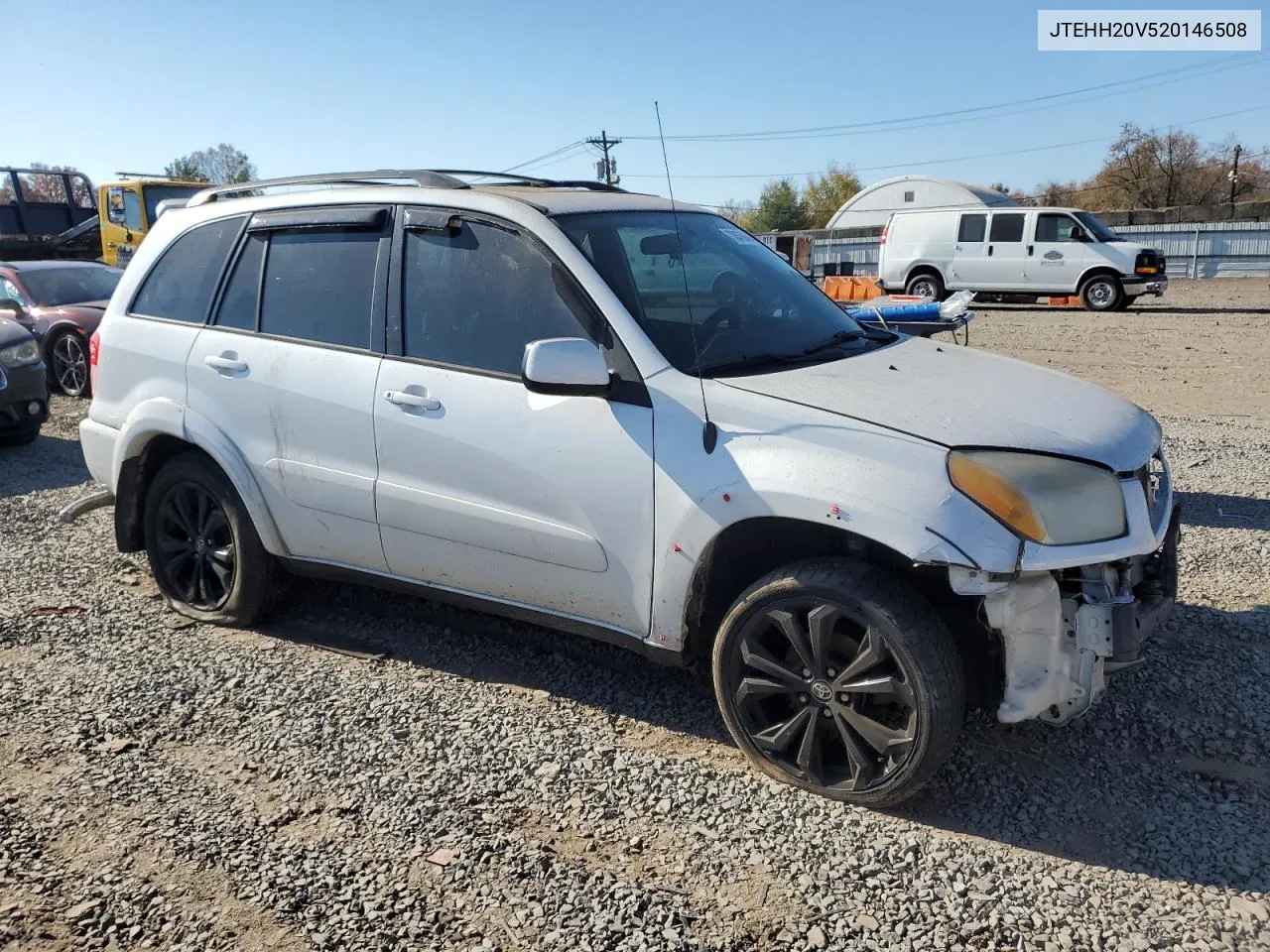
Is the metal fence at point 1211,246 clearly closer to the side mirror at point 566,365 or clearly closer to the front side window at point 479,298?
the front side window at point 479,298

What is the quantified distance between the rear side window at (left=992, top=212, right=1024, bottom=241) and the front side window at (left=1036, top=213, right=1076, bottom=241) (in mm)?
343

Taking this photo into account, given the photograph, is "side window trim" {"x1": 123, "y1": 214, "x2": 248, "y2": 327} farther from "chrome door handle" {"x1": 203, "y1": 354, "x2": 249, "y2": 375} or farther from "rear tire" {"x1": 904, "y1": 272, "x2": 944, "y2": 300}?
"rear tire" {"x1": 904, "y1": 272, "x2": 944, "y2": 300}

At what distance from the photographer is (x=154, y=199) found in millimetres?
18984

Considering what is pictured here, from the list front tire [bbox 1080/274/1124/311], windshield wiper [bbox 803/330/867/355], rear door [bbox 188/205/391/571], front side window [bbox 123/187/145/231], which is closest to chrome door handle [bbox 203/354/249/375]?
rear door [bbox 188/205/391/571]

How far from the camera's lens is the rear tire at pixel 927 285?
22.0m

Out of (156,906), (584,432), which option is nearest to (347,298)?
(584,432)

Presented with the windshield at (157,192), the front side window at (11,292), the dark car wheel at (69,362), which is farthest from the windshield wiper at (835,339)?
the windshield at (157,192)

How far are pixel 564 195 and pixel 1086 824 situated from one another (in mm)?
2882

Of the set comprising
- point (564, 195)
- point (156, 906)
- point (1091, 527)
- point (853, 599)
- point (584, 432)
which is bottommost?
point (156, 906)

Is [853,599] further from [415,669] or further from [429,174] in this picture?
[429,174]

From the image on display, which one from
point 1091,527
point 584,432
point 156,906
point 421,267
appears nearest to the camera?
point 156,906

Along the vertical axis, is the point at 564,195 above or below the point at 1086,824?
above

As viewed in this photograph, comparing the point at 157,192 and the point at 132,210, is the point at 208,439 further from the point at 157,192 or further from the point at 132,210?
the point at 132,210

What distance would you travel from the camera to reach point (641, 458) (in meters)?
3.33
